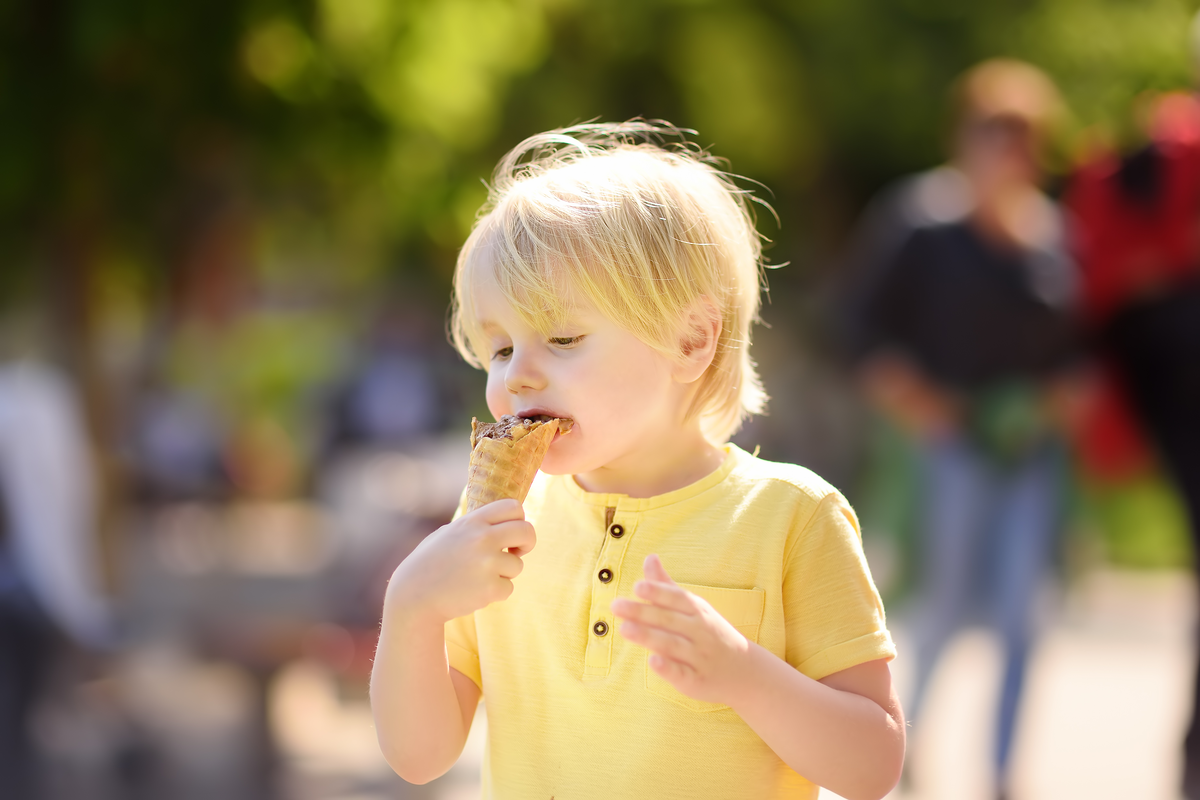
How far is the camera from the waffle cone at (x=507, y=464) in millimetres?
1409

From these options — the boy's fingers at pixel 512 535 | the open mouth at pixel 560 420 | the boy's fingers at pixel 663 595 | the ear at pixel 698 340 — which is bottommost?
the boy's fingers at pixel 663 595

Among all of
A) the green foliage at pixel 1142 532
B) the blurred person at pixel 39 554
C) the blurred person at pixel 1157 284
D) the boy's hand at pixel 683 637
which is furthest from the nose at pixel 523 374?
the green foliage at pixel 1142 532

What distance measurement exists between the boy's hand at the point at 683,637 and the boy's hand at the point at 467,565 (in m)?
0.16

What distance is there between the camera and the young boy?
4.58 feet

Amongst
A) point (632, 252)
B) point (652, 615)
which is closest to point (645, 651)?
point (652, 615)

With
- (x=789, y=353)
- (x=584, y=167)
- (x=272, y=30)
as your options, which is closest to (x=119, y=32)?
(x=272, y=30)

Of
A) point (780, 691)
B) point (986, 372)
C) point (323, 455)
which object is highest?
point (323, 455)

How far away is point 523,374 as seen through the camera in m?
1.46

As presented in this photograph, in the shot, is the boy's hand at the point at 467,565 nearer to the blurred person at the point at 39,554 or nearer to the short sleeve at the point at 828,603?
the short sleeve at the point at 828,603

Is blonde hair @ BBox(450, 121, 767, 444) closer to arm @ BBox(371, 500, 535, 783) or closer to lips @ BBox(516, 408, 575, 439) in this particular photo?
lips @ BBox(516, 408, 575, 439)

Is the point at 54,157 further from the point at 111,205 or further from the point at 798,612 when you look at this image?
the point at 798,612

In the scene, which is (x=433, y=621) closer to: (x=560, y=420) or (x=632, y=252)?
(x=560, y=420)

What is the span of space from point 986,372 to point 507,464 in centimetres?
273

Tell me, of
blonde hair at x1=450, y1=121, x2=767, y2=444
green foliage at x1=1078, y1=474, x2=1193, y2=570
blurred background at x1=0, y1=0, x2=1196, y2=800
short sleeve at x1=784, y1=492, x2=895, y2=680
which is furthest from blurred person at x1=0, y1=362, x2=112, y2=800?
green foliage at x1=1078, y1=474, x2=1193, y2=570
